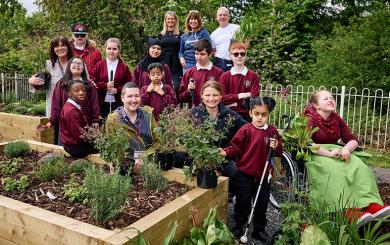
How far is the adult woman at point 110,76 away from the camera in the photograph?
5.46m

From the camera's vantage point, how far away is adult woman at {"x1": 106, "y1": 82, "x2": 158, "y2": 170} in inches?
158

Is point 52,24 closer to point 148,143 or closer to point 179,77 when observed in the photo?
point 179,77

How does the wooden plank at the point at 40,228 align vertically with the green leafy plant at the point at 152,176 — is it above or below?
below

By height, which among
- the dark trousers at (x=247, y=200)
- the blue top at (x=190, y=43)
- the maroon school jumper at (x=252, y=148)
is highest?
the blue top at (x=190, y=43)

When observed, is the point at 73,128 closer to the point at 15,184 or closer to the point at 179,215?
the point at 15,184

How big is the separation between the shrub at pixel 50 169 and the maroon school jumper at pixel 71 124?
27 centimetres

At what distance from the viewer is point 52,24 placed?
17484 mm

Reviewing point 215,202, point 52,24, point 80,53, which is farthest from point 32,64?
point 215,202

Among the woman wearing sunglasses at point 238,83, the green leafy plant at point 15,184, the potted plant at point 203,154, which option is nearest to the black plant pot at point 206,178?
the potted plant at point 203,154

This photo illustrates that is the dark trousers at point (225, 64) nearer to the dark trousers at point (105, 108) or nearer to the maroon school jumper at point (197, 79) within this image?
the maroon school jumper at point (197, 79)

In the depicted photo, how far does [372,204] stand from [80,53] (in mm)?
4365

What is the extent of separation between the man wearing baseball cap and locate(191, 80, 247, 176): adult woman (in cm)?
222

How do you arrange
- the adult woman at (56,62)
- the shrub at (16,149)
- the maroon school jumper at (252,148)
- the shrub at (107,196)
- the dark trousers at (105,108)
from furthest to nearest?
the dark trousers at (105,108) → the adult woman at (56,62) → the shrub at (16,149) → the maroon school jumper at (252,148) → the shrub at (107,196)

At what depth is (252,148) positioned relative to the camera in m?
3.76
